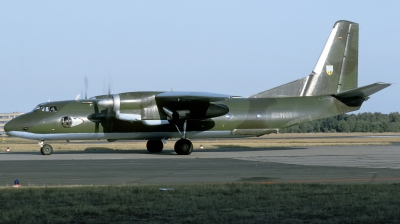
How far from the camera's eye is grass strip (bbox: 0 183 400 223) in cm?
1014

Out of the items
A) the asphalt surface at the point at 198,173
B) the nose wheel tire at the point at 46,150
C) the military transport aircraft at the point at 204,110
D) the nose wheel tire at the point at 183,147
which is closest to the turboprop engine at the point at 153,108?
the military transport aircraft at the point at 204,110

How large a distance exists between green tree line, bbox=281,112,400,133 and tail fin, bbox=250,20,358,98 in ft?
198

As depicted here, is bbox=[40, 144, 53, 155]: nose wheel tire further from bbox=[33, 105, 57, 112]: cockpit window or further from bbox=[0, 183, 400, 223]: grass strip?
bbox=[0, 183, 400, 223]: grass strip

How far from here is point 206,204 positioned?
11.7 metres

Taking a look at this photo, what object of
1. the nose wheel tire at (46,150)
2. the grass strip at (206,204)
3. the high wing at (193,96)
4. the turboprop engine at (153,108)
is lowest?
the grass strip at (206,204)

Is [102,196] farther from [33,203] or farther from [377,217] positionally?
[377,217]

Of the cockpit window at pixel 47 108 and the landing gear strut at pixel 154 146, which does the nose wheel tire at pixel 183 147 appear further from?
the cockpit window at pixel 47 108

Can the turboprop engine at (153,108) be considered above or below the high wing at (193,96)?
below

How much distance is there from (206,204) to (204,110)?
19.0m

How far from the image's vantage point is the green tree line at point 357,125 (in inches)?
4122

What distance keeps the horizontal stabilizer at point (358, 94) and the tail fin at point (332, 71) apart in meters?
1.16

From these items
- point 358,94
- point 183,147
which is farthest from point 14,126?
point 358,94

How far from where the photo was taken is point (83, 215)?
10.6m

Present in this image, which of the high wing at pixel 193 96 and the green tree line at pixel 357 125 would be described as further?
the green tree line at pixel 357 125
